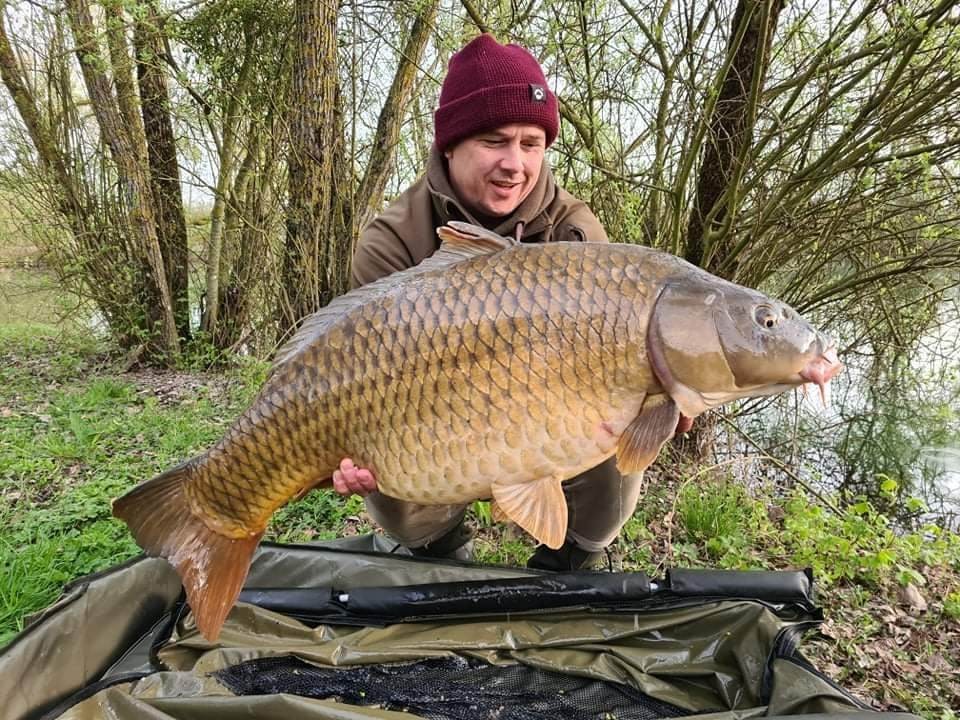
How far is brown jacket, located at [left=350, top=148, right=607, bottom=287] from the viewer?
4.51 ft

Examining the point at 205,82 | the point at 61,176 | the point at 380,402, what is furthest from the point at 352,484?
the point at 61,176

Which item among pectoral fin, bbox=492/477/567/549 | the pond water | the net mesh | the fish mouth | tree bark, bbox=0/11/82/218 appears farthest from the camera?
tree bark, bbox=0/11/82/218

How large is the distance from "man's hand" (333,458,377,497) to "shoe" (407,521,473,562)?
Result: 0.49 metres

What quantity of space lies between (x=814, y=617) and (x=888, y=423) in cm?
319

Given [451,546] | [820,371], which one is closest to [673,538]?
[451,546]

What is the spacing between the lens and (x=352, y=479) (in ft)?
3.67

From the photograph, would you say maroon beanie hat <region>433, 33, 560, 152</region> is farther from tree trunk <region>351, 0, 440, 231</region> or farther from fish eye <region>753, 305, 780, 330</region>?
tree trunk <region>351, 0, 440, 231</region>

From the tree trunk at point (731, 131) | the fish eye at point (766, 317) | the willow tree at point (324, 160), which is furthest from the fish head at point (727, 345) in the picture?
the willow tree at point (324, 160)

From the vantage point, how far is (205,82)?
351 cm

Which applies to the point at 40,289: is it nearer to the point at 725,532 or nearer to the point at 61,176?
the point at 61,176

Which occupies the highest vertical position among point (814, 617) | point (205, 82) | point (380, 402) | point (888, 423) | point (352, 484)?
point (205, 82)

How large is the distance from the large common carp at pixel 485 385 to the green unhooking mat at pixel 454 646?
7.0 inches

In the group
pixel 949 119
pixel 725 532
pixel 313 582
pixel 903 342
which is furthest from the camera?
pixel 903 342

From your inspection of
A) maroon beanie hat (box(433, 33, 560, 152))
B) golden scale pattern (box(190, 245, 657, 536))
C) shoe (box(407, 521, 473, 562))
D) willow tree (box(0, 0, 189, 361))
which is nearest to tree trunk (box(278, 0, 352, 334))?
willow tree (box(0, 0, 189, 361))
